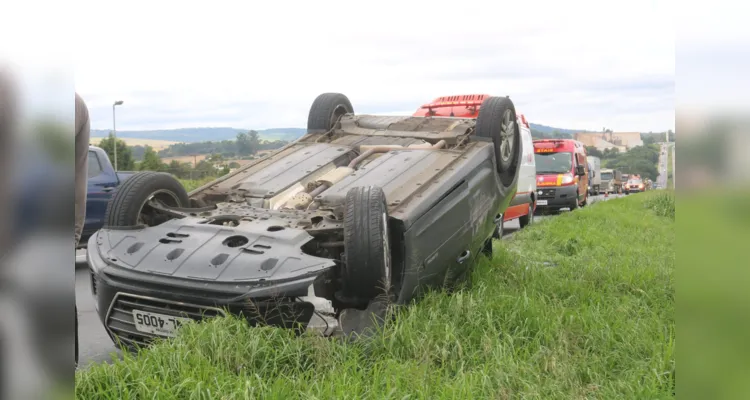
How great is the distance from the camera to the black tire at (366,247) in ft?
12.7

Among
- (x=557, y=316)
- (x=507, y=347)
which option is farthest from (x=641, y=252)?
(x=507, y=347)

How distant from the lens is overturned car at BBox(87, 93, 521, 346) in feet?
12.2

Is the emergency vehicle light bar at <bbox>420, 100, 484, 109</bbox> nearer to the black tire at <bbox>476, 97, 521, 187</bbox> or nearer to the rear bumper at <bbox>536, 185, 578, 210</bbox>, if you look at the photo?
the black tire at <bbox>476, 97, 521, 187</bbox>

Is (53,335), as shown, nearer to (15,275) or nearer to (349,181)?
(15,275)

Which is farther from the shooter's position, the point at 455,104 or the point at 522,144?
the point at 455,104

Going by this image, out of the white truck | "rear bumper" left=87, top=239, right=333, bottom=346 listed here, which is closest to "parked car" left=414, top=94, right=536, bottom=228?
"rear bumper" left=87, top=239, right=333, bottom=346

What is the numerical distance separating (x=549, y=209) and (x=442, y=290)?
12.7m

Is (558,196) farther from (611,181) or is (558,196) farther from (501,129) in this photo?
(611,181)

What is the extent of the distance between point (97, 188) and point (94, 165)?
0.36 m

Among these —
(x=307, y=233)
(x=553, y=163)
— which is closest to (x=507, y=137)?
(x=307, y=233)

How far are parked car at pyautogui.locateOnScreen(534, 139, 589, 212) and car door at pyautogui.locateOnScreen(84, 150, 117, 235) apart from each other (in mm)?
10782

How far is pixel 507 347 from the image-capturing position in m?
3.80

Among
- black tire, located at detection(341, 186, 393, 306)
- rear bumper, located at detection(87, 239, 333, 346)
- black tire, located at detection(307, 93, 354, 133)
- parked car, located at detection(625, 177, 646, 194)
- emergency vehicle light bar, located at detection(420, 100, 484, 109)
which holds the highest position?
emergency vehicle light bar, located at detection(420, 100, 484, 109)

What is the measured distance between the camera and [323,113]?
675 cm
